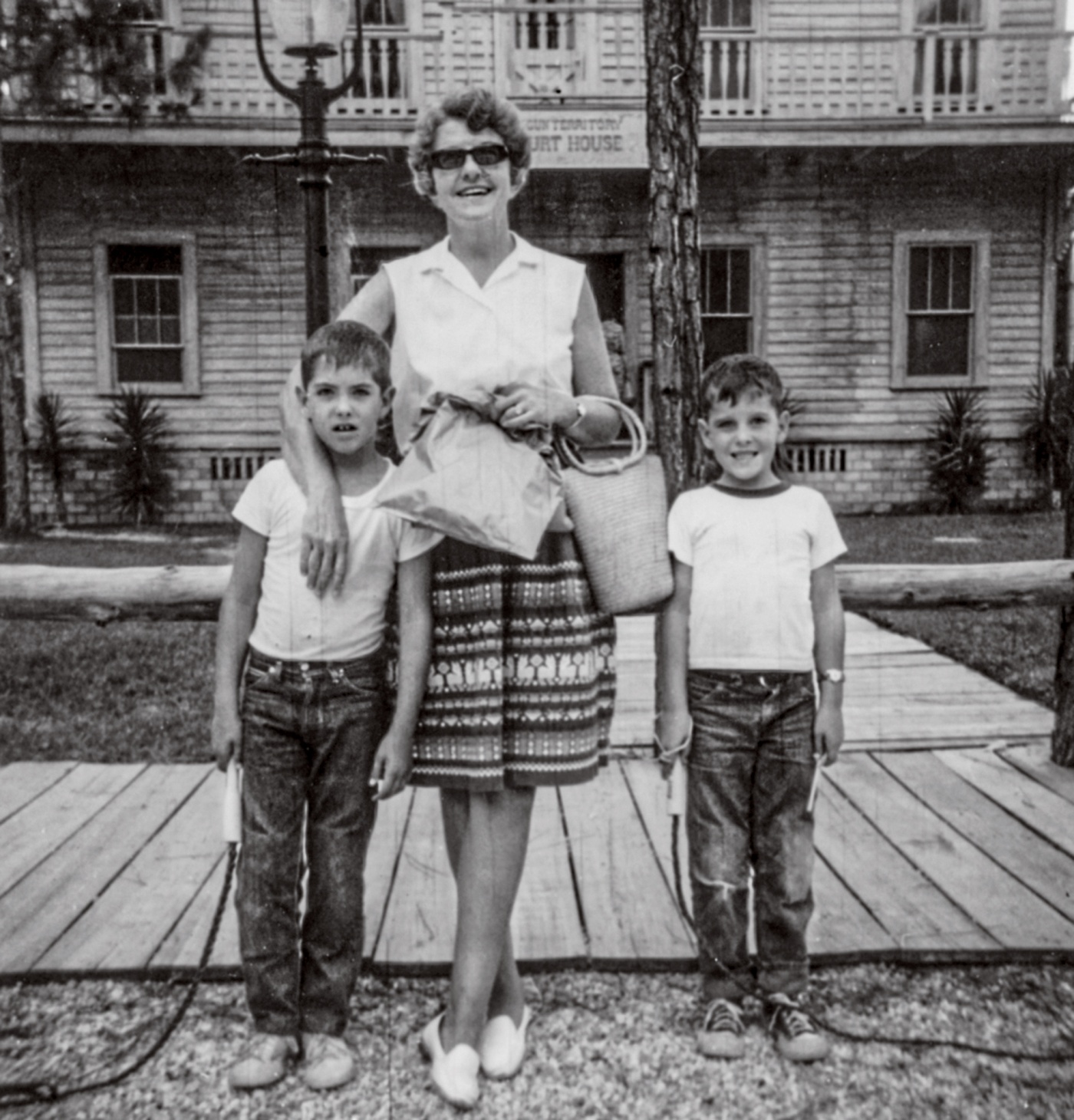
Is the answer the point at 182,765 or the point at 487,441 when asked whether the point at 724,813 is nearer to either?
the point at 487,441

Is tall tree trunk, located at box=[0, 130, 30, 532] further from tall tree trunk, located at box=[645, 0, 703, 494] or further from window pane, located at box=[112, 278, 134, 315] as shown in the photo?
tall tree trunk, located at box=[645, 0, 703, 494]

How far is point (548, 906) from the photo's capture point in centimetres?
332

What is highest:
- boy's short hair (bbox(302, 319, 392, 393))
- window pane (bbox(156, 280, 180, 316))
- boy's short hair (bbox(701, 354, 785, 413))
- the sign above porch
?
the sign above porch

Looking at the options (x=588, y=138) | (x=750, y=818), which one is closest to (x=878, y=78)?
(x=588, y=138)

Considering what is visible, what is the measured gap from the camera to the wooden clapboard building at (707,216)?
13.1m

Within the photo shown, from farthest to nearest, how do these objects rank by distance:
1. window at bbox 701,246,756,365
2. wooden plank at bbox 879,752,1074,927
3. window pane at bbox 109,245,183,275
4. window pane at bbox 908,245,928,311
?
window pane at bbox 908,245,928,311 → window at bbox 701,246,756,365 → window pane at bbox 109,245,183,275 → wooden plank at bbox 879,752,1074,927

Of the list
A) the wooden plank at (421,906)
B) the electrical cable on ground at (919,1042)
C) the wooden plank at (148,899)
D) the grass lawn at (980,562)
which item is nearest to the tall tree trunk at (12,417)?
the grass lawn at (980,562)

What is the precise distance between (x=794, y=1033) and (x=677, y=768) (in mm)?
565

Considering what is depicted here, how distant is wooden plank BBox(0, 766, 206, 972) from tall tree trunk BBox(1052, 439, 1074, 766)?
2.99m

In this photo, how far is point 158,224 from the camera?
13.6 metres

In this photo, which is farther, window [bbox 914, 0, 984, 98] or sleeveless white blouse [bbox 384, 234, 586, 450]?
window [bbox 914, 0, 984, 98]

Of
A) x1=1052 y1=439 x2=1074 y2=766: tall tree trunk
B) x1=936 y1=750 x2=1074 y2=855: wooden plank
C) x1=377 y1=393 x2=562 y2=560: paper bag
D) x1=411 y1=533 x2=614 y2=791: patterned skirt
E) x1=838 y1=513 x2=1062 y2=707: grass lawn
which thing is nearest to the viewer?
x1=377 y1=393 x2=562 y2=560: paper bag

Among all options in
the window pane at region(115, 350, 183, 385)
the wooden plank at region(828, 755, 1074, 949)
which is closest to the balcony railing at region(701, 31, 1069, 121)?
the window pane at region(115, 350, 183, 385)

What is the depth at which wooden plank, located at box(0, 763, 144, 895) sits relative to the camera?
12.0 feet
